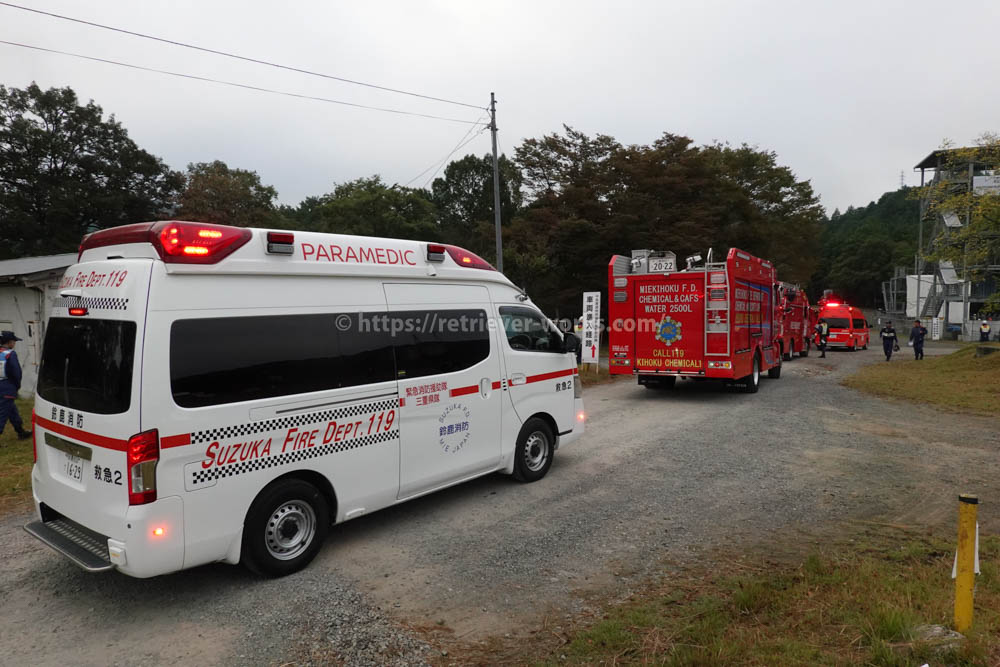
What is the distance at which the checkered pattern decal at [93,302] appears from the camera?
3768 millimetres

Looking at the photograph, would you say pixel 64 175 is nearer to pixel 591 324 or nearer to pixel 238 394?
pixel 591 324

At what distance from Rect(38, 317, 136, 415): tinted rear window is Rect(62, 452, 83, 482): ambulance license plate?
360 millimetres

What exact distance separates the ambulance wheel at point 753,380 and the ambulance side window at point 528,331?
26.0 ft

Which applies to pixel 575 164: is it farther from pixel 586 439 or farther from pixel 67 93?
pixel 67 93

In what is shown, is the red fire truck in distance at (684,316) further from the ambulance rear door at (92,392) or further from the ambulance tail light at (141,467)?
the ambulance tail light at (141,467)

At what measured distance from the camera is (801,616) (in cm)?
352

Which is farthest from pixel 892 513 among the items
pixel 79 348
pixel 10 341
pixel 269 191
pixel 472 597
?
pixel 269 191

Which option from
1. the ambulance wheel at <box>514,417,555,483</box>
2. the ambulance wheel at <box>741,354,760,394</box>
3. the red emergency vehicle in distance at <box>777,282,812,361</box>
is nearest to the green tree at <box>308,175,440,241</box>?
the red emergency vehicle in distance at <box>777,282,812,361</box>

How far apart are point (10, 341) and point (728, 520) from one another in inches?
384

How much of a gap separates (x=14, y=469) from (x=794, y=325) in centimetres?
2354

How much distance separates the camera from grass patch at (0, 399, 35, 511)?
628 cm

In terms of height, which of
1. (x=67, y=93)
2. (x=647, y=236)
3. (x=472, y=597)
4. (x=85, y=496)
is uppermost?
(x=67, y=93)

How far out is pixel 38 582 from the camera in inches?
172

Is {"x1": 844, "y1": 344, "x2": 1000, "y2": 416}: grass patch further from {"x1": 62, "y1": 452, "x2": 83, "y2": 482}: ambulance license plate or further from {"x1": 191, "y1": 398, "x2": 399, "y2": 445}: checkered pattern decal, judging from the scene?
{"x1": 62, "y1": 452, "x2": 83, "y2": 482}: ambulance license plate
